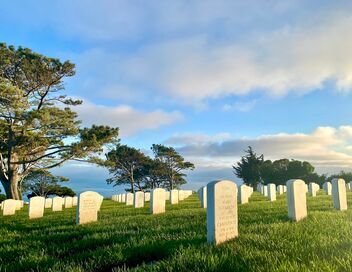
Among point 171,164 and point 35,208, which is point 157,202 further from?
point 171,164

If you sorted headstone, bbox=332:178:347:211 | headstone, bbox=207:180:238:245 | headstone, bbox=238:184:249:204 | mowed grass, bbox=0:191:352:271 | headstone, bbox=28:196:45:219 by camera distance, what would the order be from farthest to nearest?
headstone, bbox=238:184:249:204 < headstone, bbox=28:196:45:219 < headstone, bbox=332:178:347:211 < headstone, bbox=207:180:238:245 < mowed grass, bbox=0:191:352:271

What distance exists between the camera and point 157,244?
18.2 ft

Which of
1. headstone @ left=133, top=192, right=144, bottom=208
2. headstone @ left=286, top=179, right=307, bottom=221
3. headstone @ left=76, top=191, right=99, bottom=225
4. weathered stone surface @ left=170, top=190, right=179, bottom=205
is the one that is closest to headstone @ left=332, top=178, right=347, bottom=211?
headstone @ left=286, top=179, right=307, bottom=221

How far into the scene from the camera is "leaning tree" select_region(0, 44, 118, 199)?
2609cm

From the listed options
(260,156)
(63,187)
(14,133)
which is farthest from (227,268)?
(260,156)

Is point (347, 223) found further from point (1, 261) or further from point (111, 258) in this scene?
point (1, 261)

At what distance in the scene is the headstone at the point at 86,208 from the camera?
10.8 m

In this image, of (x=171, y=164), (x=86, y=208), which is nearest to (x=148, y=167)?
(x=171, y=164)

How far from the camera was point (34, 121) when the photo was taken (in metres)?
26.7

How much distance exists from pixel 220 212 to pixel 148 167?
56.8 meters

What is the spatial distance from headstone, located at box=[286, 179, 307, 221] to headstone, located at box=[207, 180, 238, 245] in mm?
2667

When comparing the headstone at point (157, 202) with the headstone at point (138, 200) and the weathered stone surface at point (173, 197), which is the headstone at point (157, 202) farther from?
the weathered stone surface at point (173, 197)

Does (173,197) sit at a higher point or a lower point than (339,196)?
lower

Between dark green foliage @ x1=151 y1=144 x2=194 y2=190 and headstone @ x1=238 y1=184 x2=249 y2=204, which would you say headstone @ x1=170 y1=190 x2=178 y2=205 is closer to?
headstone @ x1=238 y1=184 x2=249 y2=204
